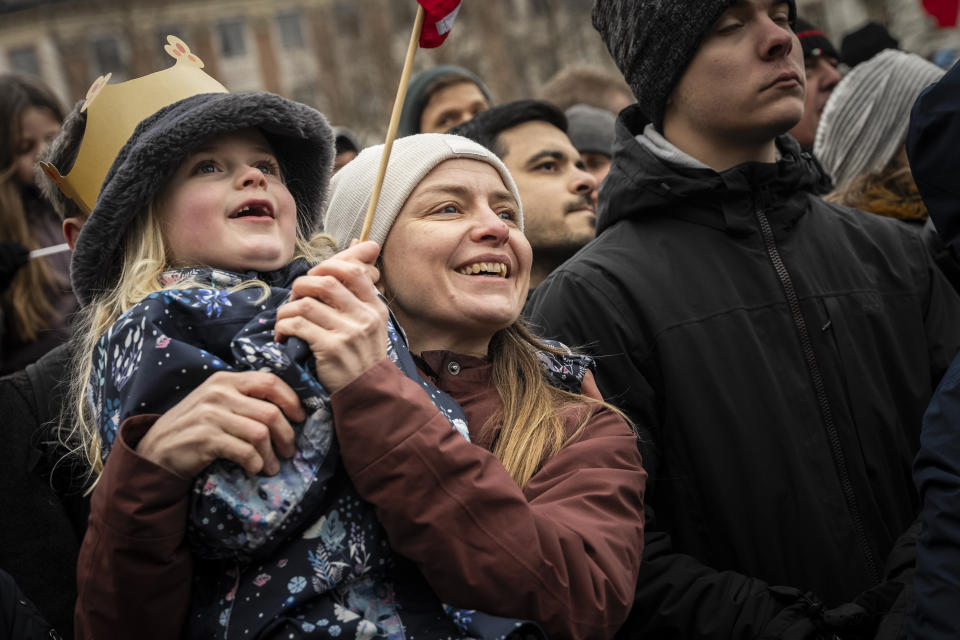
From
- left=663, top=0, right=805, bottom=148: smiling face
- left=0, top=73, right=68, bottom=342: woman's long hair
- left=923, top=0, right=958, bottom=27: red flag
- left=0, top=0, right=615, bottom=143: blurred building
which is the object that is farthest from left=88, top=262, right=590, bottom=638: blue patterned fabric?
left=0, top=0, right=615, bottom=143: blurred building

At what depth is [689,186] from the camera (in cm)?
254

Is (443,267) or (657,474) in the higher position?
(443,267)

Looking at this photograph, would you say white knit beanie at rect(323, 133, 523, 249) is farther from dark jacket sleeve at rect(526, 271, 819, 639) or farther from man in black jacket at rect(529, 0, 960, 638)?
man in black jacket at rect(529, 0, 960, 638)

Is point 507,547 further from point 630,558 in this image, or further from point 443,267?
point 443,267

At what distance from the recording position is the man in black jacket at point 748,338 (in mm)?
2277

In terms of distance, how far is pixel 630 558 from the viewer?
1.81 metres

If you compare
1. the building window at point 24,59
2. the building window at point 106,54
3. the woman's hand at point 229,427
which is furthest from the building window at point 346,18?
the woman's hand at point 229,427

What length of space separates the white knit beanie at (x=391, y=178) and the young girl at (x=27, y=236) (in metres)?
1.50

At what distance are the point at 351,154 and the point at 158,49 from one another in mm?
25556

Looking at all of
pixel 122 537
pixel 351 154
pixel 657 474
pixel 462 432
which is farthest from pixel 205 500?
pixel 351 154

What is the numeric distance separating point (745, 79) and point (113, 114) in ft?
5.73

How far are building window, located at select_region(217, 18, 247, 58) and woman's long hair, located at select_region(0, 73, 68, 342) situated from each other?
3555cm

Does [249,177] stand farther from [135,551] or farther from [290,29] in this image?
[290,29]

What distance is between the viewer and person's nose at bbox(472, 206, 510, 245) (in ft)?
6.97
